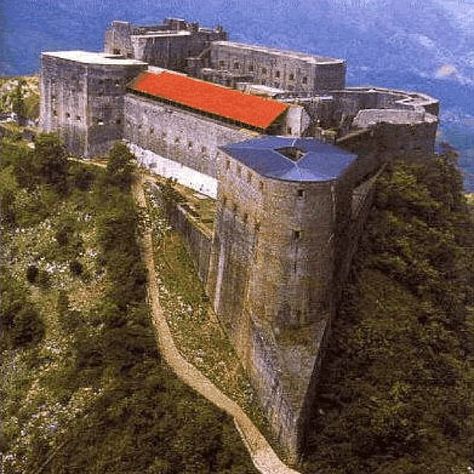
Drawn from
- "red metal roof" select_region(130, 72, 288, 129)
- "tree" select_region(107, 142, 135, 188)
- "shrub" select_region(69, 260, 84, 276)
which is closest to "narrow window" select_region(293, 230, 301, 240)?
"red metal roof" select_region(130, 72, 288, 129)

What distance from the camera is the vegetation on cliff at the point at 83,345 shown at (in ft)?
134

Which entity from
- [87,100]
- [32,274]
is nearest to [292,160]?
[32,274]

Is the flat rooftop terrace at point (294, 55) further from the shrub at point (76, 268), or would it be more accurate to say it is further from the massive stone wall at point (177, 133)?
the shrub at point (76, 268)

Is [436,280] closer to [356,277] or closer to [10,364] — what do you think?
[356,277]

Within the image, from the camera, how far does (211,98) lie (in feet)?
183

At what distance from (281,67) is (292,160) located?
28122mm

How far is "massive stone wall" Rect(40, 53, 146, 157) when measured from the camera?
6094 cm

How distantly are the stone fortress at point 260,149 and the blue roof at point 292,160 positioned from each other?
0.10 m

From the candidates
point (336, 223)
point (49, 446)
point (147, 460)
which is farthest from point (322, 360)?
point (49, 446)

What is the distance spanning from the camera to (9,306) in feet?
171

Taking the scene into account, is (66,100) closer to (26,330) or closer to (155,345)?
(26,330)

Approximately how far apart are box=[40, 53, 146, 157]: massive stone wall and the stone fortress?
0.09 m

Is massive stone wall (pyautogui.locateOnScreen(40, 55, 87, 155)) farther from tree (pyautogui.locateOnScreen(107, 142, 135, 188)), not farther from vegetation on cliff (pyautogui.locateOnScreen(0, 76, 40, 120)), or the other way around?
vegetation on cliff (pyautogui.locateOnScreen(0, 76, 40, 120))

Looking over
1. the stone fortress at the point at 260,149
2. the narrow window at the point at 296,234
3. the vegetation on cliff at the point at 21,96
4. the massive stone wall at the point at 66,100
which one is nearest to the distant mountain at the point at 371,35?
the vegetation on cliff at the point at 21,96
